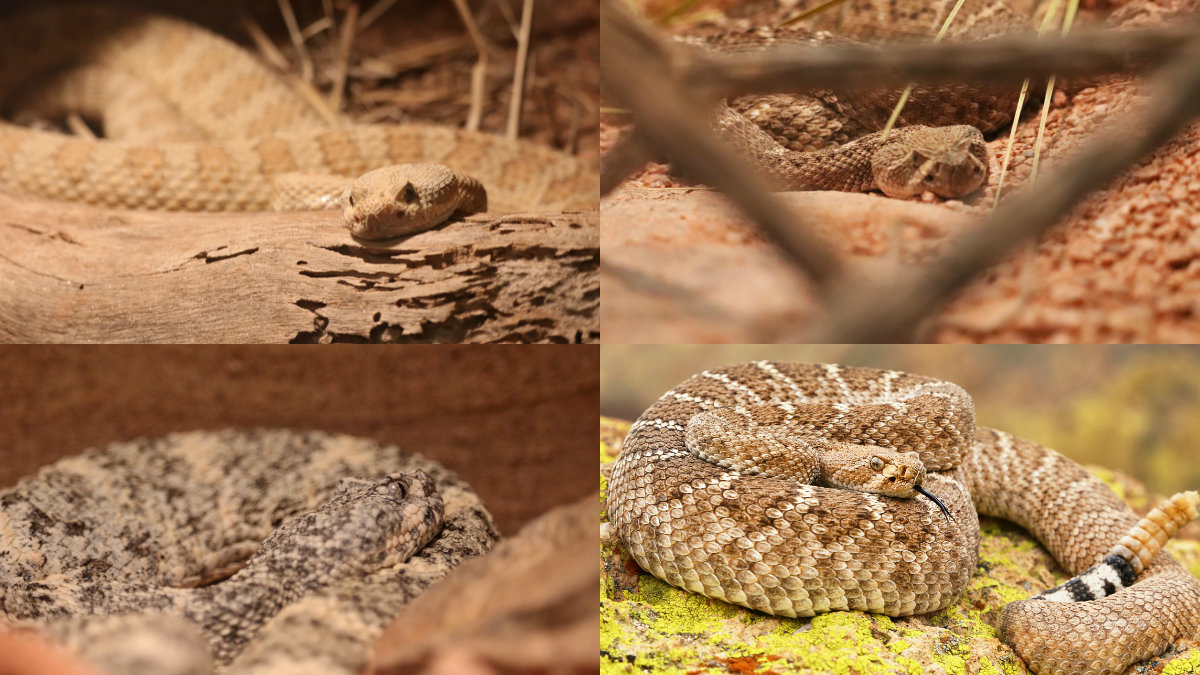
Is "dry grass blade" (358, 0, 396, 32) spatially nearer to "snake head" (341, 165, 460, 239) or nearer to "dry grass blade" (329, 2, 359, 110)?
"dry grass blade" (329, 2, 359, 110)

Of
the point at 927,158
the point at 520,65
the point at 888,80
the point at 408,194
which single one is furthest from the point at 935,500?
the point at 520,65

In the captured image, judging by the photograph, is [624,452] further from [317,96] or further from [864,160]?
[317,96]

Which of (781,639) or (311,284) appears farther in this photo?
(311,284)

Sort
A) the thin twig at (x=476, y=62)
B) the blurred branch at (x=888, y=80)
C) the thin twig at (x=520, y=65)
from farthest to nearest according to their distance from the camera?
the thin twig at (x=476, y=62), the thin twig at (x=520, y=65), the blurred branch at (x=888, y=80)

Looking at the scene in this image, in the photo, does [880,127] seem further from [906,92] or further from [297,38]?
[297,38]

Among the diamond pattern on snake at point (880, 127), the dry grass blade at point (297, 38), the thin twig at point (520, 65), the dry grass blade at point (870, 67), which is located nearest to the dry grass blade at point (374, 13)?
the dry grass blade at point (297, 38)

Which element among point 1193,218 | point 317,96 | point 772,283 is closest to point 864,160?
point 772,283

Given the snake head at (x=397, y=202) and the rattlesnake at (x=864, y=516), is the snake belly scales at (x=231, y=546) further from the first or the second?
the snake head at (x=397, y=202)
